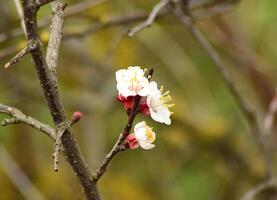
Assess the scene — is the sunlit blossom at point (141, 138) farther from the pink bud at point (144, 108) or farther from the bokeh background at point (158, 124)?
the bokeh background at point (158, 124)

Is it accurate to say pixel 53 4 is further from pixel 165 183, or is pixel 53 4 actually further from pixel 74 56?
pixel 165 183

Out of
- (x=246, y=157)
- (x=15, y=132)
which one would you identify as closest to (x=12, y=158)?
(x=15, y=132)

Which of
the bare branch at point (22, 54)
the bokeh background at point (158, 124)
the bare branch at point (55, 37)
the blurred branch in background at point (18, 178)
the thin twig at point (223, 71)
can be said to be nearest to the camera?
the bare branch at point (22, 54)

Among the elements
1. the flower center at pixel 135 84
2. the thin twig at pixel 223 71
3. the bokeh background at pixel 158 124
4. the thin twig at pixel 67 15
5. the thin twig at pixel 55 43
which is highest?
the bokeh background at pixel 158 124

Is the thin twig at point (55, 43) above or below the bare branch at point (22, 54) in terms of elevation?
above

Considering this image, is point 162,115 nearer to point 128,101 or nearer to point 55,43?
point 128,101

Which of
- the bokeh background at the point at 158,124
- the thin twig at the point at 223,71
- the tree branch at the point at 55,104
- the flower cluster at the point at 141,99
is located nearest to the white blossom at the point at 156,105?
the flower cluster at the point at 141,99
